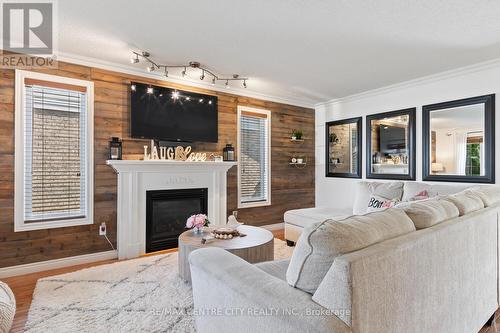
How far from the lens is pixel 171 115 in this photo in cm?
395

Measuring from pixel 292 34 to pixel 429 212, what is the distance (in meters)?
2.11

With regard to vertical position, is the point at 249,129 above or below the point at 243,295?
above

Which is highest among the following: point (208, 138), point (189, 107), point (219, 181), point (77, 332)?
point (189, 107)

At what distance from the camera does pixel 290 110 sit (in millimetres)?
5391

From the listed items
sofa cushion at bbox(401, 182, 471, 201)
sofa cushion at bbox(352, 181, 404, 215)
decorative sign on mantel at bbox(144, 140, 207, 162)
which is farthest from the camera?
decorative sign on mantel at bbox(144, 140, 207, 162)

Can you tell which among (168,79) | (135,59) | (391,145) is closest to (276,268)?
(135,59)

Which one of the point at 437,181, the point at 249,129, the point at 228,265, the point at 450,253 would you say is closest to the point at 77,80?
the point at 249,129

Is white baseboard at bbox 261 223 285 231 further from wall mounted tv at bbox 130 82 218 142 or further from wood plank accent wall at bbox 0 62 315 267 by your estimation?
wall mounted tv at bbox 130 82 218 142

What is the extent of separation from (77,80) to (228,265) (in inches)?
127

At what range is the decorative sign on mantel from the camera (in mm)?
3826

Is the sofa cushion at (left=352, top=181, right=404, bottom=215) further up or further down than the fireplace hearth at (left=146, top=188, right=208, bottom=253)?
further up

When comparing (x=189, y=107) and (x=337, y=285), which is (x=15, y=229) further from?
(x=337, y=285)

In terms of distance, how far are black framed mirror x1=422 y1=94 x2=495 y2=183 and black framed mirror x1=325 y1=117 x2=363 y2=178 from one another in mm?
1141

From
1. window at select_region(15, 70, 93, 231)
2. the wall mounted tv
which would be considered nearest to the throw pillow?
the wall mounted tv
